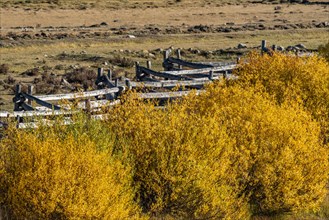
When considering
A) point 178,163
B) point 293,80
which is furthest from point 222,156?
point 293,80

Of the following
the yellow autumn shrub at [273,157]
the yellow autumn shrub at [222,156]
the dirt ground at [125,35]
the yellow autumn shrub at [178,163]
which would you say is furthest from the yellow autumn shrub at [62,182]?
the dirt ground at [125,35]

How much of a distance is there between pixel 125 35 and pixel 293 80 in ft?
95.8

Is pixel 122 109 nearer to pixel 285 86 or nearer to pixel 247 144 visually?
pixel 247 144

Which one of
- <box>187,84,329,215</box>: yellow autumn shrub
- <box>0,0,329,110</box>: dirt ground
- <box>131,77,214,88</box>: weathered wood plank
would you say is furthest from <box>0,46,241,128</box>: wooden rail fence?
<box>0,0,329,110</box>: dirt ground

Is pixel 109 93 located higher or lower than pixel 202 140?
lower

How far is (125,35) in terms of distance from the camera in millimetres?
46531

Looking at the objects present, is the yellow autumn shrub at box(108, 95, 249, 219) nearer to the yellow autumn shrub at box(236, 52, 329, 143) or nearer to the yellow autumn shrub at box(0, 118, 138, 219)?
the yellow autumn shrub at box(0, 118, 138, 219)

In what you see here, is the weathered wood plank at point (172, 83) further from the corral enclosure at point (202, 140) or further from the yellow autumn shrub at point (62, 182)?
the yellow autumn shrub at point (62, 182)

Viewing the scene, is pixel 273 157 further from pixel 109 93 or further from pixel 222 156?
pixel 109 93

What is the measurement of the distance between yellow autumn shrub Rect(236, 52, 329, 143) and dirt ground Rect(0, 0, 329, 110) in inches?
311

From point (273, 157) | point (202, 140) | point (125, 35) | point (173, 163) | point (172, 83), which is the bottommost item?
point (125, 35)

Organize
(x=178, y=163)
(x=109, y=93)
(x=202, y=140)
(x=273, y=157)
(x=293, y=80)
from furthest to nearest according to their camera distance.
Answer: (x=293, y=80)
(x=109, y=93)
(x=273, y=157)
(x=202, y=140)
(x=178, y=163)

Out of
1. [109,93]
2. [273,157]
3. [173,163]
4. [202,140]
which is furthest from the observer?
[109,93]

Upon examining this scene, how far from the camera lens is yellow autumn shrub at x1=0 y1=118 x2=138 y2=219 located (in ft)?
35.2
